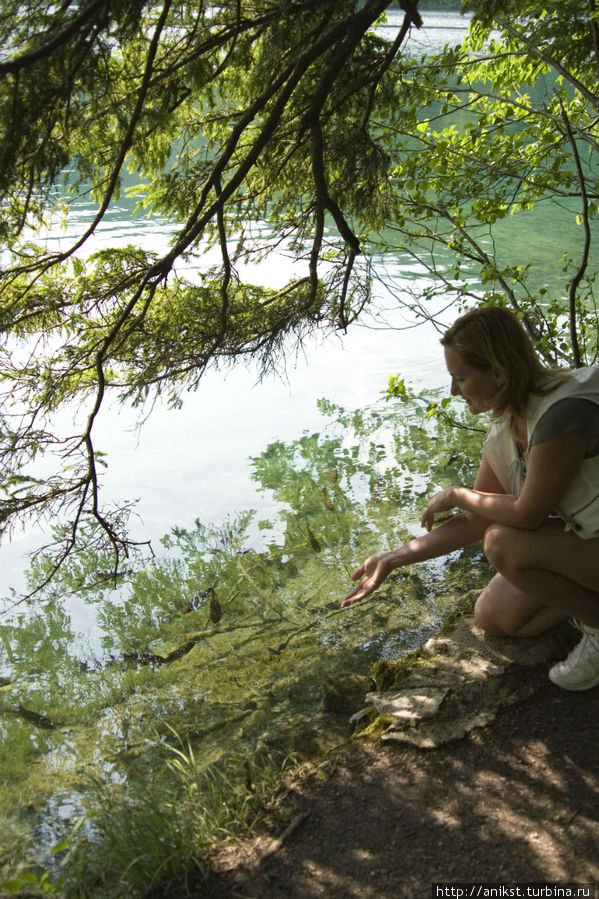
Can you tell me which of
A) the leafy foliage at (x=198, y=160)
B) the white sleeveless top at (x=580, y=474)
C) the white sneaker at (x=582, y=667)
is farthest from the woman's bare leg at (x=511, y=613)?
the leafy foliage at (x=198, y=160)

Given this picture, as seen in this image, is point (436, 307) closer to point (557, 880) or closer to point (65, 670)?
point (65, 670)

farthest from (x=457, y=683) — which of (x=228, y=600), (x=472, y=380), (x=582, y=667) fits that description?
(x=228, y=600)

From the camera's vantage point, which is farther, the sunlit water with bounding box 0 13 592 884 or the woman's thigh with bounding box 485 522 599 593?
the sunlit water with bounding box 0 13 592 884

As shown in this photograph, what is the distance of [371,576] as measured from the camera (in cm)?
282

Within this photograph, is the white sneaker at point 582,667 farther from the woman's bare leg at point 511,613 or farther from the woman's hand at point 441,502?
the woman's hand at point 441,502

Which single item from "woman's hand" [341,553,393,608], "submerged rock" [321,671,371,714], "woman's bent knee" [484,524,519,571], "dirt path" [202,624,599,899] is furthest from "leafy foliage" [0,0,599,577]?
"woman's bent knee" [484,524,519,571]

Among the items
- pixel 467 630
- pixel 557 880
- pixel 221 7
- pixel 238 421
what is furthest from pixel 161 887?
pixel 238 421

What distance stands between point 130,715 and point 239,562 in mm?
1640

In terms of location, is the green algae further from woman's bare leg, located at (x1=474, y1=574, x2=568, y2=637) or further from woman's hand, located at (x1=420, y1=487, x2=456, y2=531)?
woman's hand, located at (x1=420, y1=487, x2=456, y2=531)

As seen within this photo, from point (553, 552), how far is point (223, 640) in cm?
234

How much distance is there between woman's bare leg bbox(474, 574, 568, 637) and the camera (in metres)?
2.95

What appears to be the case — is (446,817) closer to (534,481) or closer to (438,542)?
(438,542)

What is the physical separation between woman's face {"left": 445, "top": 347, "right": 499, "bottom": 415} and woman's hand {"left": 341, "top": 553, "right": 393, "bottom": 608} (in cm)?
66

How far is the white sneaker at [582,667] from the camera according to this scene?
275 cm
